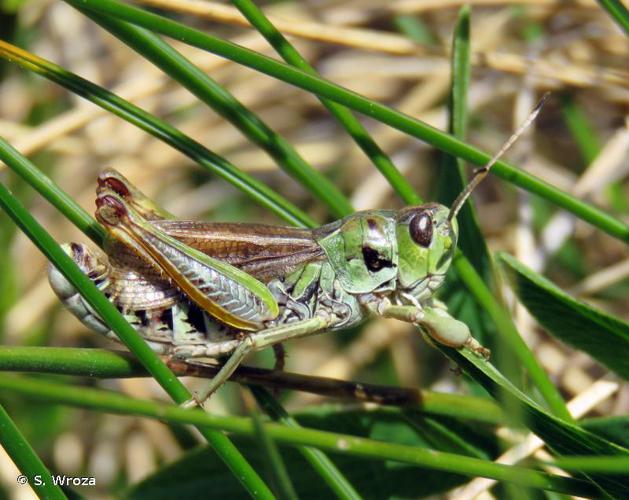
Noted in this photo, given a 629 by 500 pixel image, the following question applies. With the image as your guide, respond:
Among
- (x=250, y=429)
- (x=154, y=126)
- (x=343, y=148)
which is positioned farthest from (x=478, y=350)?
(x=343, y=148)

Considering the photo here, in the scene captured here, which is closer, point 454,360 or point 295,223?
point 454,360

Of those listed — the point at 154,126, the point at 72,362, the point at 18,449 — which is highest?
the point at 154,126

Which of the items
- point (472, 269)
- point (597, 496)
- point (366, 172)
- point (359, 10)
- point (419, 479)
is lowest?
point (597, 496)

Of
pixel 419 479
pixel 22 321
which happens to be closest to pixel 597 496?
pixel 419 479

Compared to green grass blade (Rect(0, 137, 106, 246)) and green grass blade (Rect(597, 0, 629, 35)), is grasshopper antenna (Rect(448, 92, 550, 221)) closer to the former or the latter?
green grass blade (Rect(597, 0, 629, 35))

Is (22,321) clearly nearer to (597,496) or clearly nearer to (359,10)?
(359,10)

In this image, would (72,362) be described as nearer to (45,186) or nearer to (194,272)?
(45,186)

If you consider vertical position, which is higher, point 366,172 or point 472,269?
point 366,172
